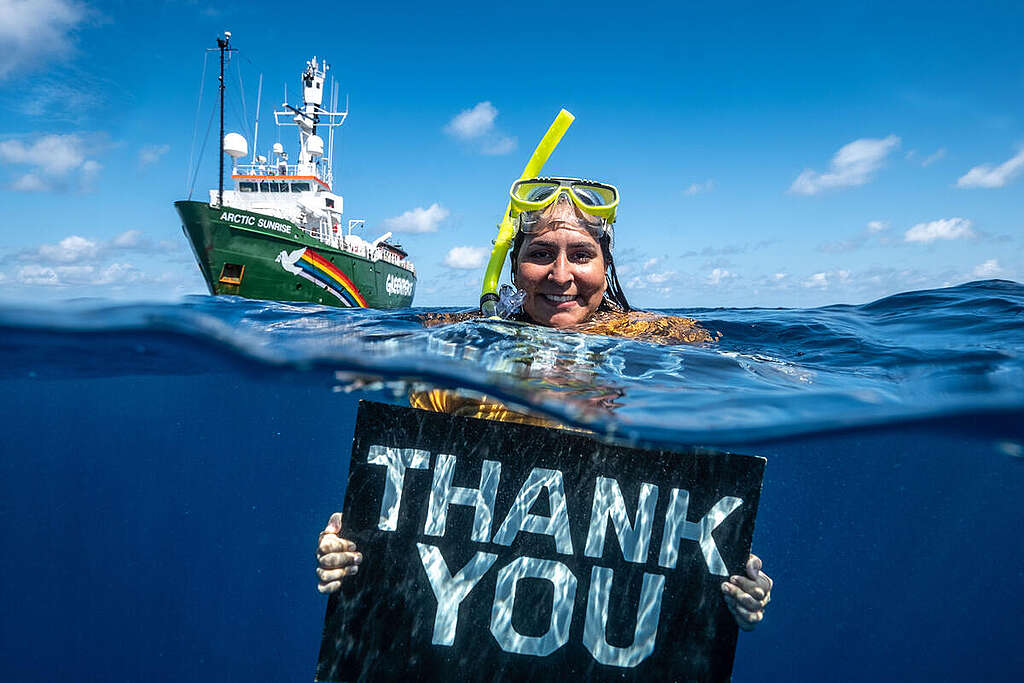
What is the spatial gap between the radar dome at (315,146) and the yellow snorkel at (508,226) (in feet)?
115

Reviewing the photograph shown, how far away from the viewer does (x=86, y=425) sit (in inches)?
441

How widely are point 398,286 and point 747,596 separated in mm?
32524

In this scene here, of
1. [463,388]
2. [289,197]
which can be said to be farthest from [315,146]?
[463,388]

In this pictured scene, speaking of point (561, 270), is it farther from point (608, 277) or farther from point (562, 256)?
point (608, 277)

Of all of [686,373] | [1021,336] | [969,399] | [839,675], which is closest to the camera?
[686,373]

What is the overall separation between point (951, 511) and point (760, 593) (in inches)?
528

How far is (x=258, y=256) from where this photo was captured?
76.2 ft

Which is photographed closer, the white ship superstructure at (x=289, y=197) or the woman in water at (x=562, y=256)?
the woman in water at (x=562, y=256)

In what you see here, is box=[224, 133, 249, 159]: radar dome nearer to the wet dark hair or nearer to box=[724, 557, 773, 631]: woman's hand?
the wet dark hair

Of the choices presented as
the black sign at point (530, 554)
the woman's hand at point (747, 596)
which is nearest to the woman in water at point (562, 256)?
the black sign at point (530, 554)

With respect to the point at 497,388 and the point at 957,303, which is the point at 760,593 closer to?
the point at 497,388

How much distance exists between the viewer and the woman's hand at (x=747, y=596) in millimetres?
2875

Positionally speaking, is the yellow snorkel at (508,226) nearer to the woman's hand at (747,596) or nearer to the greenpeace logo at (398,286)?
the woman's hand at (747,596)

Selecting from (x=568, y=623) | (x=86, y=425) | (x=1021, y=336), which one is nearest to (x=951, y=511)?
(x=1021, y=336)
